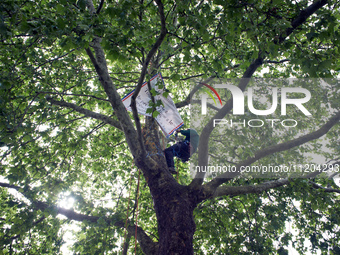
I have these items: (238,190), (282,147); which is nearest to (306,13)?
(282,147)

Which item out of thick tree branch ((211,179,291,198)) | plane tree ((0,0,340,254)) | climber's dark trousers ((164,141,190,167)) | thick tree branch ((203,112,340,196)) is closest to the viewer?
plane tree ((0,0,340,254))

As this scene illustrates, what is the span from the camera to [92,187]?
914cm

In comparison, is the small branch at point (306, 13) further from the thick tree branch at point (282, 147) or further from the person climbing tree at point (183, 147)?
the person climbing tree at point (183, 147)

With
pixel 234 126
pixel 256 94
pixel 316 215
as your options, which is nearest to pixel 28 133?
pixel 234 126

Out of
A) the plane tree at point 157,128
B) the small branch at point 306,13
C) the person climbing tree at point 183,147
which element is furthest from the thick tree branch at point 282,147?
the small branch at point 306,13

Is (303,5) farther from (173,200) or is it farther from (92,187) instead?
(92,187)

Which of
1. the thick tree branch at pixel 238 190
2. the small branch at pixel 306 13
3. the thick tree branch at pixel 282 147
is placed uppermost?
the small branch at pixel 306 13

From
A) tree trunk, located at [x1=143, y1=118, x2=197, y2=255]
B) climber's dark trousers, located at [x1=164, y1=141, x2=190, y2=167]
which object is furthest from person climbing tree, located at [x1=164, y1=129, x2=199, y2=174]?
tree trunk, located at [x1=143, y1=118, x2=197, y2=255]

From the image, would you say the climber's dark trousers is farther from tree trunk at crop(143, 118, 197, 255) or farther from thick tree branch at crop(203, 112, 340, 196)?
thick tree branch at crop(203, 112, 340, 196)

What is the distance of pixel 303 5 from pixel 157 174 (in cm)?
397

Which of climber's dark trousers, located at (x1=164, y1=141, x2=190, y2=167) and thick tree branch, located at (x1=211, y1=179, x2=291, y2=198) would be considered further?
climber's dark trousers, located at (x1=164, y1=141, x2=190, y2=167)

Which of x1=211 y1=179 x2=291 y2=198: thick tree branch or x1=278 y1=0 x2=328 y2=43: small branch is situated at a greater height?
x1=278 y1=0 x2=328 y2=43: small branch

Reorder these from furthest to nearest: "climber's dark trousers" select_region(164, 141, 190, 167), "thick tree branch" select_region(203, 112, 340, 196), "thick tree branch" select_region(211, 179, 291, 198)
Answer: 1. "climber's dark trousers" select_region(164, 141, 190, 167)
2. "thick tree branch" select_region(211, 179, 291, 198)
3. "thick tree branch" select_region(203, 112, 340, 196)

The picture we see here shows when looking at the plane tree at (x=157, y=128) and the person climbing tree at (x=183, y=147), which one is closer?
the plane tree at (x=157, y=128)
